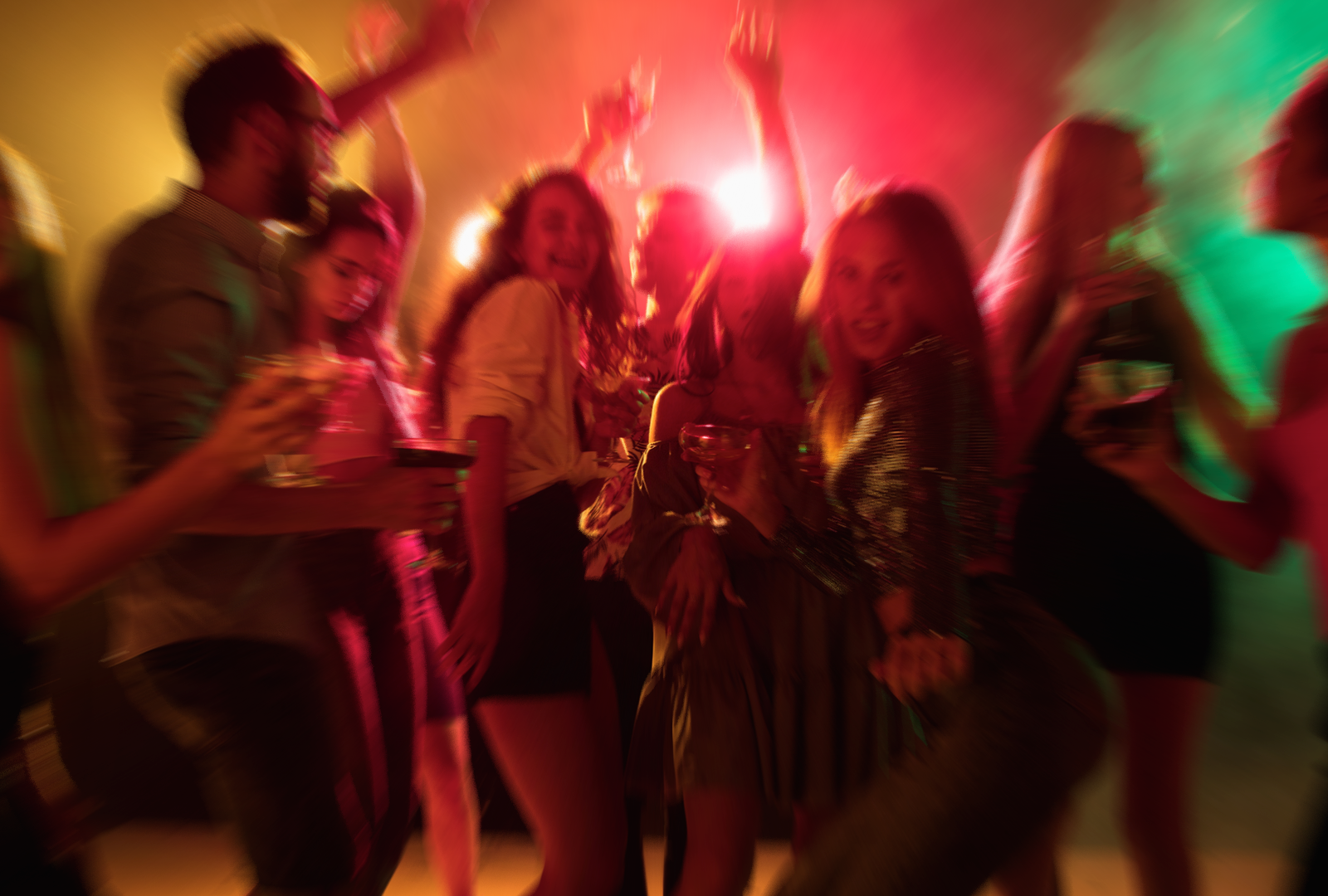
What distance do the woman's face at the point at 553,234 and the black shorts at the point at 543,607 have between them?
364 millimetres

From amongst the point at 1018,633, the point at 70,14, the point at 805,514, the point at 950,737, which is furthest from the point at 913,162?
the point at 70,14

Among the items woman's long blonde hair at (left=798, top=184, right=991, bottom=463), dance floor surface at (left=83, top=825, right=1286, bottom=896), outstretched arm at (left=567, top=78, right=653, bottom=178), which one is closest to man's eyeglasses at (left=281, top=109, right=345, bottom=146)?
outstretched arm at (left=567, top=78, right=653, bottom=178)

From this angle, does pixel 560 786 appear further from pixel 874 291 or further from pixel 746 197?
pixel 746 197

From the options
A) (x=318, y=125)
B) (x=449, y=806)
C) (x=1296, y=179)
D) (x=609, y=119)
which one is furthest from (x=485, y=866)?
(x=1296, y=179)

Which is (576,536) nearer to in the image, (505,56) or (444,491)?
(444,491)

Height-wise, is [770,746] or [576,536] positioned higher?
[576,536]

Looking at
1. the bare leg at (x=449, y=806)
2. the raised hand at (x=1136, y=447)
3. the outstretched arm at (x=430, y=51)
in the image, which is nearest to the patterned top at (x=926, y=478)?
the raised hand at (x=1136, y=447)

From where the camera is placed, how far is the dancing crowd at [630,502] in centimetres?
68

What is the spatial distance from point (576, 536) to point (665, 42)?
2.80ft

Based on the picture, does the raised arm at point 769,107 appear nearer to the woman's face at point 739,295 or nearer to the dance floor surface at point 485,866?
the woman's face at point 739,295

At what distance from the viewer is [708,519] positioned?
0.87 meters

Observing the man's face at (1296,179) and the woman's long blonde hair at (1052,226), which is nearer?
the man's face at (1296,179)

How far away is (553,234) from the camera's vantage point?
102cm

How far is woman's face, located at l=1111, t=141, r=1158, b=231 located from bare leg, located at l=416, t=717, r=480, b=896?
1.30 meters
